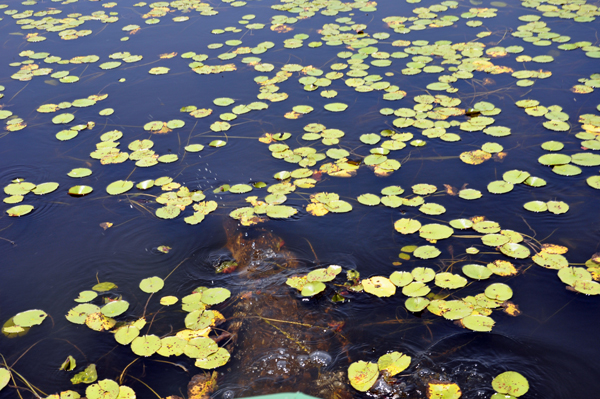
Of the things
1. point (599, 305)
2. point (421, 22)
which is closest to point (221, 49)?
point (421, 22)

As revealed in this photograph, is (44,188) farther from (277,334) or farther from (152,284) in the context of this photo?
(277,334)

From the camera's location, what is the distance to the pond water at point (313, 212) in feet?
11.7

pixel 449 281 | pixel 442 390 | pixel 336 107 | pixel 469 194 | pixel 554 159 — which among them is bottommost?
pixel 442 390

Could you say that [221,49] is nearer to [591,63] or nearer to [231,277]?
[231,277]

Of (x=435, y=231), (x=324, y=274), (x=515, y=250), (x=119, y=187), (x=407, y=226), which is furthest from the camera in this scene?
(x=119, y=187)

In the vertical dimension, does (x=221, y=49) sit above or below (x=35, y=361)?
above

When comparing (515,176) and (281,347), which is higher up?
(515,176)

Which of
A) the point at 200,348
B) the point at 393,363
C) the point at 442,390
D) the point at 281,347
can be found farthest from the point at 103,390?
the point at 442,390

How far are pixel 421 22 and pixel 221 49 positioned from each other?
4462 millimetres

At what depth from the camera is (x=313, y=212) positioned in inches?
197

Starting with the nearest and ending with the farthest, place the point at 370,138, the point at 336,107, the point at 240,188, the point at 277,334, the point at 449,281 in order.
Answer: the point at 277,334 < the point at 449,281 < the point at 240,188 < the point at 370,138 < the point at 336,107

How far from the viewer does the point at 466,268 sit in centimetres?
414

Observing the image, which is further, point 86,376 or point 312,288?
point 312,288

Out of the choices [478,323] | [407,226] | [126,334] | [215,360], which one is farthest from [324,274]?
[126,334]
